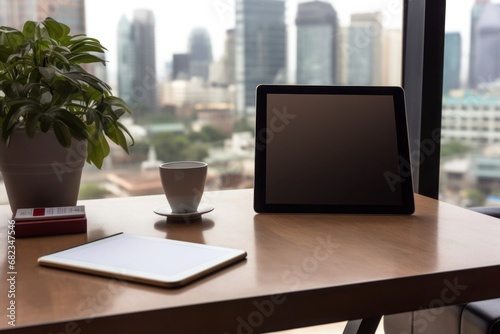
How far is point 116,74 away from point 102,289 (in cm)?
136

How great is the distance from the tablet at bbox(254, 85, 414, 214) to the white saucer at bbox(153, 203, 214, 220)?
4.8 inches

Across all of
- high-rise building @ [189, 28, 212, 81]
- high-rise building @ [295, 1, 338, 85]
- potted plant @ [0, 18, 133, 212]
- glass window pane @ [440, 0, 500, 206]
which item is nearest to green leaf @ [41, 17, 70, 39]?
potted plant @ [0, 18, 133, 212]

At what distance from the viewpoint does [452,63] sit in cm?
234

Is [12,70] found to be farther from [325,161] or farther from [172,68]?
[172,68]

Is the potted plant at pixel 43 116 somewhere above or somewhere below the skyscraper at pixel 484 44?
below

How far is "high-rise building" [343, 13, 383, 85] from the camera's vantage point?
2.34 metres

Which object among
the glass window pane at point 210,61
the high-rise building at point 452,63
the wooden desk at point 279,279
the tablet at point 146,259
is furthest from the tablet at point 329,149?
the high-rise building at point 452,63

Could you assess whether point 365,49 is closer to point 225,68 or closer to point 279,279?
point 225,68

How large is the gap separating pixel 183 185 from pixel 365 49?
4.37ft

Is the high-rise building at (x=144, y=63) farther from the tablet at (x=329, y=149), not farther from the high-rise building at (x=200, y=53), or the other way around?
the tablet at (x=329, y=149)

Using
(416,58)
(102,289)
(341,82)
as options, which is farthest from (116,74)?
(102,289)

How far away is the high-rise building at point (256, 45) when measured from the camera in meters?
2.22

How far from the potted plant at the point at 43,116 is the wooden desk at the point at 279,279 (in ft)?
0.54

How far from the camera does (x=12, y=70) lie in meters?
1.33
